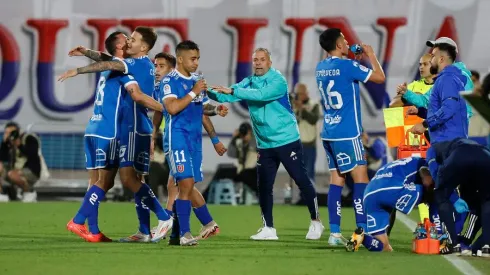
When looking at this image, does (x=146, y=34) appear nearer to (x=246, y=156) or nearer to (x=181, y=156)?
(x=181, y=156)

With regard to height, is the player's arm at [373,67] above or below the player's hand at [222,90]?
above

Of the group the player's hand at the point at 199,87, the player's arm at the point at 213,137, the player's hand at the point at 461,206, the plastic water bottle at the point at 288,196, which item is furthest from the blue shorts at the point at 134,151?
the plastic water bottle at the point at 288,196

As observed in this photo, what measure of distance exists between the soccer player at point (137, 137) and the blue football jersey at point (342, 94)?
183cm

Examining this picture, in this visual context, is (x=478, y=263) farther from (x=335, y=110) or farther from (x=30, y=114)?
(x=30, y=114)

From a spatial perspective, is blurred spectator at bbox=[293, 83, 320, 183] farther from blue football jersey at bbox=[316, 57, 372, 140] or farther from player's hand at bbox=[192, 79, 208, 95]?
player's hand at bbox=[192, 79, 208, 95]

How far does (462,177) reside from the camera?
1127 centimetres

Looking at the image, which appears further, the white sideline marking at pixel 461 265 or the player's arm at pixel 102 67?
the player's arm at pixel 102 67

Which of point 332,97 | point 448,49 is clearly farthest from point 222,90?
point 448,49

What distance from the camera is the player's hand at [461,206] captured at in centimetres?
1224

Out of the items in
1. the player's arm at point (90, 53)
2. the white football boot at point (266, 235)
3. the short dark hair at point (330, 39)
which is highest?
A: the short dark hair at point (330, 39)

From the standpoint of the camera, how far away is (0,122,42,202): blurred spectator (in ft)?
72.3

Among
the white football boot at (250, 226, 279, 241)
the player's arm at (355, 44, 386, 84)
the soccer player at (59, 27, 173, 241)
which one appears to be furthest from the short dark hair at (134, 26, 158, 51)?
the white football boot at (250, 226, 279, 241)

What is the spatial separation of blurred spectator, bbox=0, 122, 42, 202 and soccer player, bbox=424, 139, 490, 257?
39.0 ft

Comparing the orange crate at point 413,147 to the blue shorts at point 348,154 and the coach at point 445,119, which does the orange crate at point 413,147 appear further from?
the coach at point 445,119
